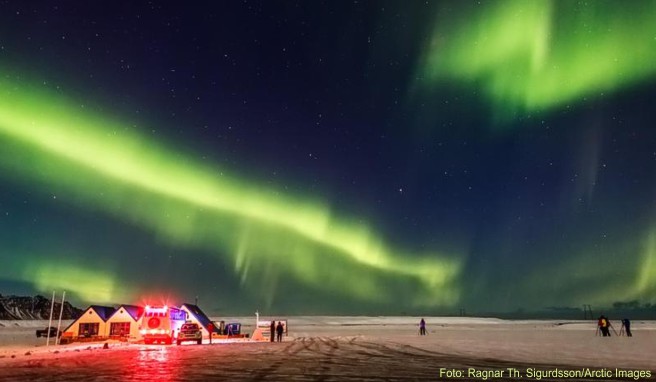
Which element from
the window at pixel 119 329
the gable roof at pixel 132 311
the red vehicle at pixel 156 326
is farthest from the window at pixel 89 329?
the red vehicle at pixel 156 326

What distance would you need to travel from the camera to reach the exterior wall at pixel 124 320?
6043cm

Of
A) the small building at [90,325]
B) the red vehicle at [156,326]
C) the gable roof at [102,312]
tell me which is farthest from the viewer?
the gable roof at [102,312]

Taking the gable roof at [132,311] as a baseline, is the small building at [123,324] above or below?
below

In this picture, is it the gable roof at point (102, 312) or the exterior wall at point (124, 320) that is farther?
the gable roof at point (102, 312)

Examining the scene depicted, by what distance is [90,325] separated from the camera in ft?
198

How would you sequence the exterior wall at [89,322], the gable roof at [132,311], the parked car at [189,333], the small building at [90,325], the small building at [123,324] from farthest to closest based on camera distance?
1. the gable roof at [132,311]
2. the small building at [123,324]
3. the exterior wall at [89,322]
4. the small building at [90,325]
5. the parked car at [189,333]

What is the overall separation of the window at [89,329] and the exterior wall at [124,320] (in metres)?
1.11

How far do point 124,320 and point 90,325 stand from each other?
12.7ft

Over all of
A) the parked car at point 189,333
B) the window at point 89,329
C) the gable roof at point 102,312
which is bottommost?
the window at point 89,329

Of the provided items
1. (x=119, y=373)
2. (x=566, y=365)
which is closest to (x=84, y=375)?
(x=119, y=373)

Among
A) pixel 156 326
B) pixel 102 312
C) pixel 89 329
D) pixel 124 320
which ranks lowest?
pixel 89 329

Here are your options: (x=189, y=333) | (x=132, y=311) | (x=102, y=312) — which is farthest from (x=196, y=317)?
(x=189, y=333)

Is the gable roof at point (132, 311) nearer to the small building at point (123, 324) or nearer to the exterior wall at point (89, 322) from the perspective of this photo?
the small building at point (123, 324)

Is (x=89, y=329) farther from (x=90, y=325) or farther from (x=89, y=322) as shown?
(x=89, y=322)
